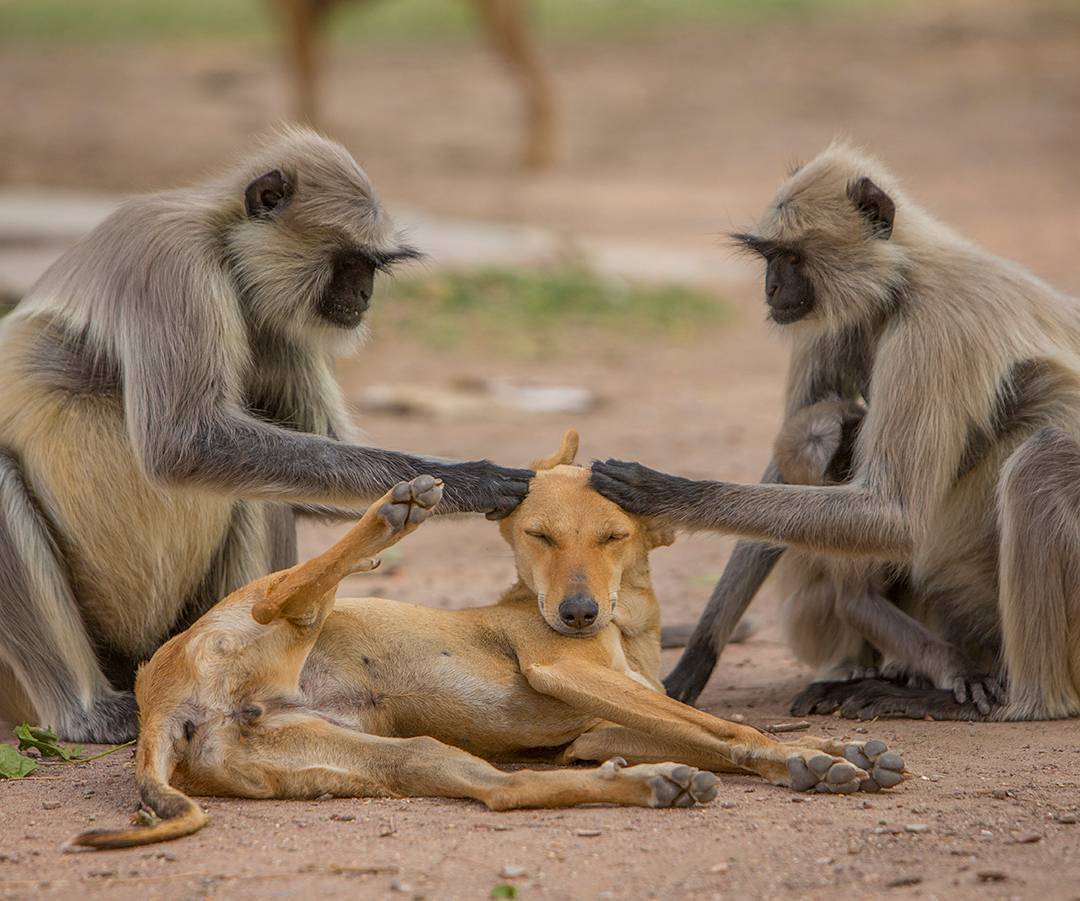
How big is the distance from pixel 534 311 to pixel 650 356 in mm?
1096

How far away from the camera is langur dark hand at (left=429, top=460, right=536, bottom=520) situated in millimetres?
4531

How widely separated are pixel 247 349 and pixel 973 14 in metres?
23.4

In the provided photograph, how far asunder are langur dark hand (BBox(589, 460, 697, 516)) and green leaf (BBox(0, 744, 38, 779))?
1.72 metres

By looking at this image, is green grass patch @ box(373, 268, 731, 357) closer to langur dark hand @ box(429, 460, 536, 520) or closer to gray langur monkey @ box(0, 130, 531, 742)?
gray langur monkey @ box(0, 130, 531, 742)

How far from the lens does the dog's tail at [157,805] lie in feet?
11.7

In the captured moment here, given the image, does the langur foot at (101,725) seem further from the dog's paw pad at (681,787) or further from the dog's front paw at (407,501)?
the dog's paw pad at (681,787)

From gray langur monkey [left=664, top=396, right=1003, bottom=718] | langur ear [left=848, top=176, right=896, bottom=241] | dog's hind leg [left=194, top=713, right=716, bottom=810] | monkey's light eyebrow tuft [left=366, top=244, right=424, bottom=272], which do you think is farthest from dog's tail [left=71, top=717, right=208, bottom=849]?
langur ear [left=848, top=176, right=896, bottom=241]

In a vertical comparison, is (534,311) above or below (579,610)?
above

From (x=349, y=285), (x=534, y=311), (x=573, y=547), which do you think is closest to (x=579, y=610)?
(x=573, y=547)

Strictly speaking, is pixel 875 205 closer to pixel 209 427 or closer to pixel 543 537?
pixel 543 537

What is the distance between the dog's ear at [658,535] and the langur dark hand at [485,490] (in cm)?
38

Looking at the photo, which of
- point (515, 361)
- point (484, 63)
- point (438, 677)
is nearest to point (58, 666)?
point (438, 677)

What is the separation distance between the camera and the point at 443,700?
14.0 feet

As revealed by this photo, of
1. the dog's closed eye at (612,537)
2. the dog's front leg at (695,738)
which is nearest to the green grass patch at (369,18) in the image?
the dog's closed eye at (612,537)
